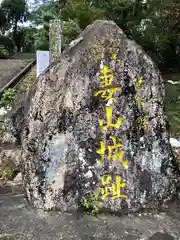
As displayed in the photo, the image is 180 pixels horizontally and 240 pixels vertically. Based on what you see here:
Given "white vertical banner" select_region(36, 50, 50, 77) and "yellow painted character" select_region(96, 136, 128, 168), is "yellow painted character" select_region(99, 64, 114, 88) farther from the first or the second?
"white vertical banner" select_region(36, 50, 50, 77)

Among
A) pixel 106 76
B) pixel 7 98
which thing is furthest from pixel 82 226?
pixel 7 98

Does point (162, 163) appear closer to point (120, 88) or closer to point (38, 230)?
point (120, 88)

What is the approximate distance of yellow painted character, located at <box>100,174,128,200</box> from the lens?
3564 millimetres

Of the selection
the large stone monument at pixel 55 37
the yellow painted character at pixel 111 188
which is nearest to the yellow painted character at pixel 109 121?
the yellow painted character at pixel 111 188

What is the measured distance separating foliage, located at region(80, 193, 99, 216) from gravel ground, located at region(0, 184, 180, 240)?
0.09 metres

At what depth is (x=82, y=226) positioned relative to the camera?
3330 mm

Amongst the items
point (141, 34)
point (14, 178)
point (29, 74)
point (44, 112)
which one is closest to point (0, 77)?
point (29, 74)

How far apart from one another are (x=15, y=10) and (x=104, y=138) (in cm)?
2829

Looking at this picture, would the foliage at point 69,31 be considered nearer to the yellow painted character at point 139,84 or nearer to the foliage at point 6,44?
the yellow painted character at point 139,84

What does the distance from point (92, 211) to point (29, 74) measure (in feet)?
36.7

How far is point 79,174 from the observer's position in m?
3.55

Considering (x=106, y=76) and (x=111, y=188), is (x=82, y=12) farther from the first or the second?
(x=111, y=188)

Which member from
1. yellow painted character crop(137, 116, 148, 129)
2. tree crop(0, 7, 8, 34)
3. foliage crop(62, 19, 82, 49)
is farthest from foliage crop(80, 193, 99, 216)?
tree crop(0, 7, 8, 34)

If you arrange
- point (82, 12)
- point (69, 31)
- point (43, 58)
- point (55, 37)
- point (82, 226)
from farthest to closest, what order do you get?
point (82, 12) < point (69, 31) < point (43, 58) < point (55, 37) < point (82, 226)
